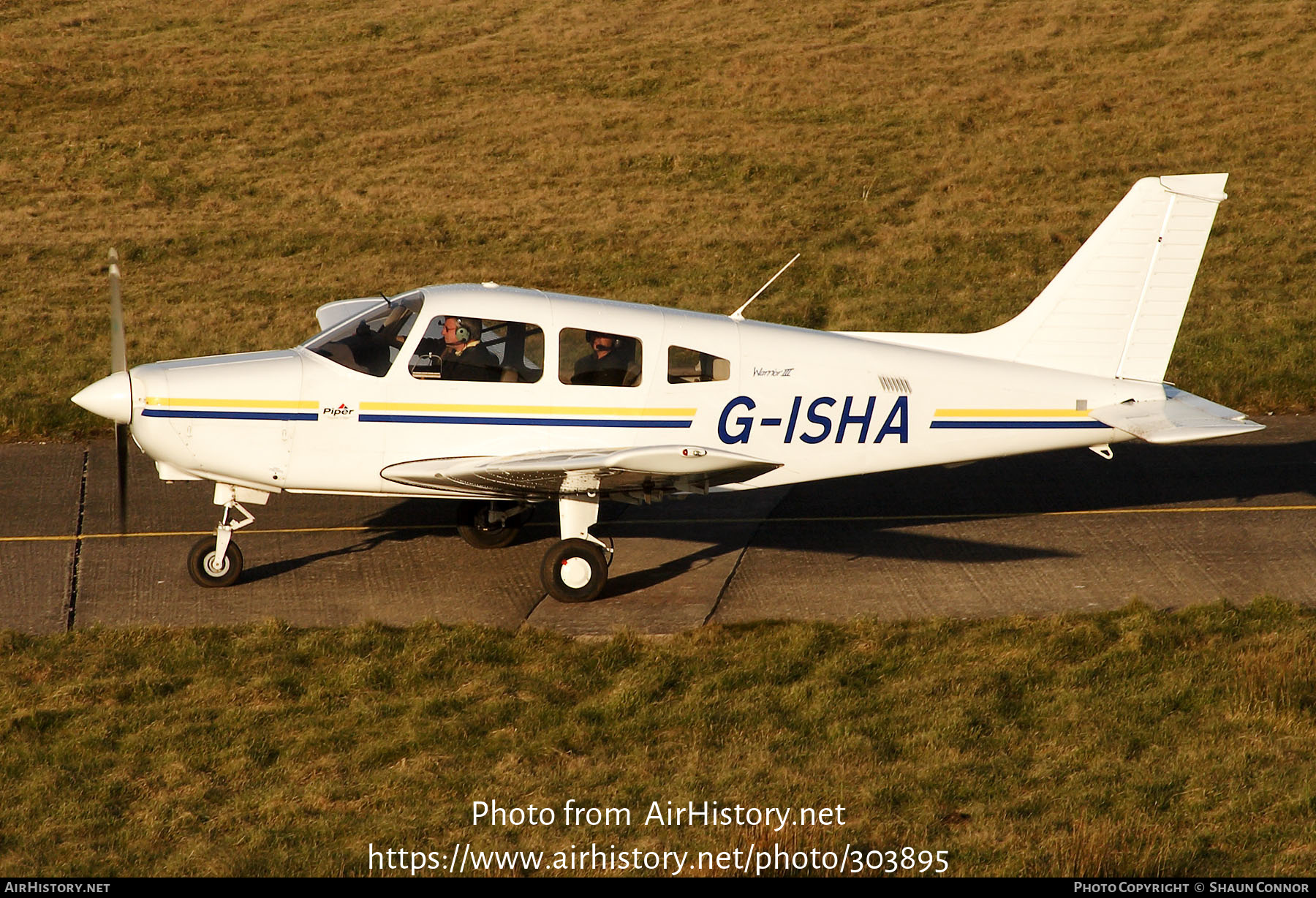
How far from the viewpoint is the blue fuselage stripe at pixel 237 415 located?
34.1ft

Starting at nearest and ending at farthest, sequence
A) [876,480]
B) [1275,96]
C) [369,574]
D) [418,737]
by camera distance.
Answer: [418,737] → [369,574] → [876,480] → [1275,96]

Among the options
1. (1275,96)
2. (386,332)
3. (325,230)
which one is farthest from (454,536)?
(1275,96)

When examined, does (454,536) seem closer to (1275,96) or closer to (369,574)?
(369,574)

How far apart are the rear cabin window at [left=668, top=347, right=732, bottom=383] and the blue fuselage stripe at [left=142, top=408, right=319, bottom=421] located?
2892 millimetres

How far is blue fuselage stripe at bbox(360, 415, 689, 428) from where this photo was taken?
10711 millimetres

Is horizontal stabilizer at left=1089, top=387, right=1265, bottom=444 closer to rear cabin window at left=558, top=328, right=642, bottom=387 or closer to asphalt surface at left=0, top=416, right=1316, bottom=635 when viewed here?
asphalt surface at left=0, top=416, right=1316, bottom=635

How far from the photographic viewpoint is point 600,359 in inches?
429

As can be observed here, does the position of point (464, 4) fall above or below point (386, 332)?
above

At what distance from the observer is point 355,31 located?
36.6 meters

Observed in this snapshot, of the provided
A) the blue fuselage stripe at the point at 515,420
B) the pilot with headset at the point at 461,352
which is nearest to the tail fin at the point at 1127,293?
the blue fuselage stripe at the point at 515,420

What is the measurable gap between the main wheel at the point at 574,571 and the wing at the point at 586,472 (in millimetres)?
468

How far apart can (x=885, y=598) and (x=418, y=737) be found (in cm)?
431

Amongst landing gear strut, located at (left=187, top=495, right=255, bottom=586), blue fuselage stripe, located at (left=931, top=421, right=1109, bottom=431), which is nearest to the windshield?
landing gear strut, located at (left=187, top=495, right=255, bottom=586)

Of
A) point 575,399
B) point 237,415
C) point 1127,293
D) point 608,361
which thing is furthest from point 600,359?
point 1127,293
